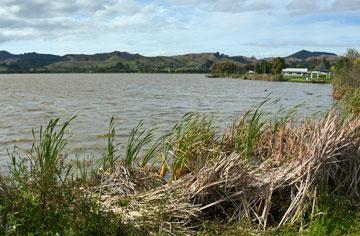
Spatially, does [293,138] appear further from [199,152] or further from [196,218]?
[196,218]

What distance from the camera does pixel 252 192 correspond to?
7.68m

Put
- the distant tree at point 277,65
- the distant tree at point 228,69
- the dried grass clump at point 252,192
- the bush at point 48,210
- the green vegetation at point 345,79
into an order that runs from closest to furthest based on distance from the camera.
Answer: the bush at point 48,210, the dried grass clump at point 252,192, the green vegetation at point 345,79, the distant tree at point 277,65, the distant tree at point 228,69

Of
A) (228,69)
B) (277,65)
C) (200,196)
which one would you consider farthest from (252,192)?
(228,69)

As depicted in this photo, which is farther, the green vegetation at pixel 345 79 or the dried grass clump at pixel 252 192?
the green vegetation at pixel 345 79

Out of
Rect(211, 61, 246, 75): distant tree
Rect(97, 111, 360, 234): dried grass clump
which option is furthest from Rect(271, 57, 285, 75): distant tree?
Rect(97, 111, 360, 234): dried grass clump

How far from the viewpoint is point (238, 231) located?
7.04 metres

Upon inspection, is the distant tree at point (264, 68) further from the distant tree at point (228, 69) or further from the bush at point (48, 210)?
the bush at point (48, 210)

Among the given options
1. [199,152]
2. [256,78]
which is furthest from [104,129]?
[256,78]

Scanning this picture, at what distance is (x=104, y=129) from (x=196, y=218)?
15.1 metres

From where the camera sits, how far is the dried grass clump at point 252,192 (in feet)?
23.8

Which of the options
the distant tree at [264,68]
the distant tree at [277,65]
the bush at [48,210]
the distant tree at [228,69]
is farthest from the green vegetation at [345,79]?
the distant tree at [228,69]

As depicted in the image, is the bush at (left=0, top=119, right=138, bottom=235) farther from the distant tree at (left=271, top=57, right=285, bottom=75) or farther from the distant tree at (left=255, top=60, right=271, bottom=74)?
the distant tree at (left=255, top=60, right=271, bottom=74)

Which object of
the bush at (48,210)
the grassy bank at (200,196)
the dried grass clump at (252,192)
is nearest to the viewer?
the bush at (48,210)

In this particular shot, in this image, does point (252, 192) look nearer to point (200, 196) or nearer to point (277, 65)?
point (200, 196)
